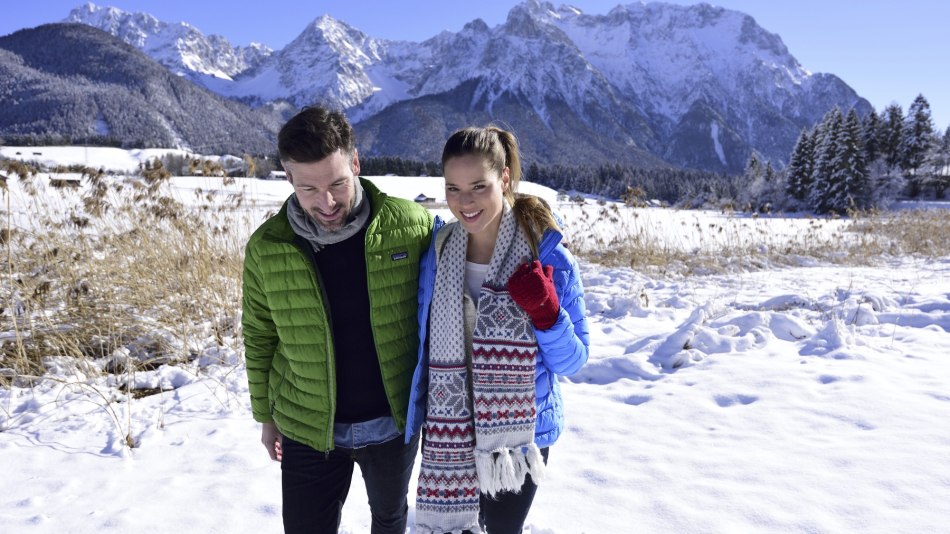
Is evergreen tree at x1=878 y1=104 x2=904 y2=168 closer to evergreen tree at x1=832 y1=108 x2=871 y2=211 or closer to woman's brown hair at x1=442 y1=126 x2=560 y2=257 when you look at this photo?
evergreen tree at x1=832 y1=108 x2=871 y2=211

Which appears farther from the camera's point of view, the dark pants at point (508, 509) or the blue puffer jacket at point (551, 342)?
the dark pants at point (508, 509)

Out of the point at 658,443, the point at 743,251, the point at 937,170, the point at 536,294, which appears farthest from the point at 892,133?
the point at 536,294

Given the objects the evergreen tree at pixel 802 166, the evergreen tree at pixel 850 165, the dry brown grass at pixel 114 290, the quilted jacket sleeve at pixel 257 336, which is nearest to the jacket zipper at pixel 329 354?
the quilted jacket sleeve at pixel 257 336

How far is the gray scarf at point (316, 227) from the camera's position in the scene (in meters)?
1.74

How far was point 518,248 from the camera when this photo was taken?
1.80 meters

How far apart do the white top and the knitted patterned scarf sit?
0.22ft

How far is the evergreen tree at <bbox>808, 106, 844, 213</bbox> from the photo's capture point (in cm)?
3250

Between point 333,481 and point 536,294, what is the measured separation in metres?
1.06

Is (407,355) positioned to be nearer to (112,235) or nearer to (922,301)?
(112,235)

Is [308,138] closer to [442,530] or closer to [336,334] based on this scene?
[336,334]

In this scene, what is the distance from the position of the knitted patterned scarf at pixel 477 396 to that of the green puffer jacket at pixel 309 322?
5.3 inches

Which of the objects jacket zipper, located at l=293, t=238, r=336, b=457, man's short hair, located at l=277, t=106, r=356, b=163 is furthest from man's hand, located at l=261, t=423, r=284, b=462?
man's short hair, located at l=277, t=106, r=356, b=163

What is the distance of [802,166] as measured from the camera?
1457 inches

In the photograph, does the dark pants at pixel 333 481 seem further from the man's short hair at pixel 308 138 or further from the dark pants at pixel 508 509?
the man's short hair at pixel 308 138
